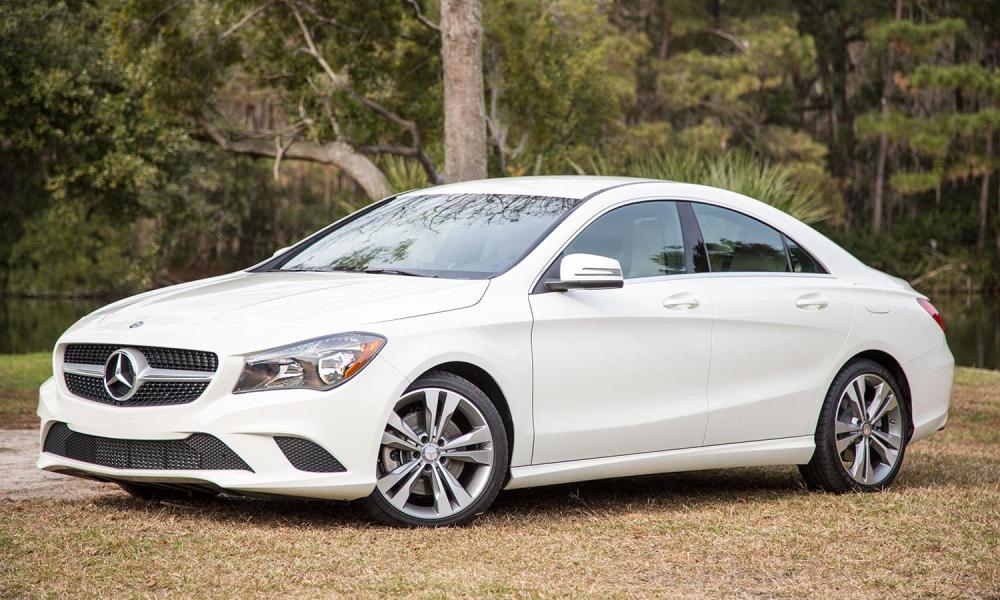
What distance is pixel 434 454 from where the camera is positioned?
6012 mm

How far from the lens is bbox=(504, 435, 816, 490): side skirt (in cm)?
635

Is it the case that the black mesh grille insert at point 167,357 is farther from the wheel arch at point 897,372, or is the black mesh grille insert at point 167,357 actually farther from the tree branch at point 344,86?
the tree branch at point 344,86

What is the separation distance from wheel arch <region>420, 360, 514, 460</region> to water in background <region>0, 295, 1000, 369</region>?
17.6m

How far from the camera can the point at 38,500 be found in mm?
6688

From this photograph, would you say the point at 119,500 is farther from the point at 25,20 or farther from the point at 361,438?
the point at 25,20

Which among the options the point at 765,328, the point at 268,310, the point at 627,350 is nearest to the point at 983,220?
the point at 765,328

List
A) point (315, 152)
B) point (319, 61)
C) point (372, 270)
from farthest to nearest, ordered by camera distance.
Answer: point (315, 152), point (319, 61), point (372, 270)

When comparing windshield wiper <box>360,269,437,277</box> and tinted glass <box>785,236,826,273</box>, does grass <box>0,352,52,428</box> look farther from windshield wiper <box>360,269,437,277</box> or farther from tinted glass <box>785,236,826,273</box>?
tinted glass <box>785,236,826,273</box>

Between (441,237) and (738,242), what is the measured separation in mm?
1646

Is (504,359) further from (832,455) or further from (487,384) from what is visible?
(832,455)

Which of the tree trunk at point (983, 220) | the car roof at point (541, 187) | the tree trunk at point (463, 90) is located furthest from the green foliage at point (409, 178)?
the tree trunk at point (983, 220)

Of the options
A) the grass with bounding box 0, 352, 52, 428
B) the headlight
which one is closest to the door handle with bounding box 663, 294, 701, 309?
the headlight

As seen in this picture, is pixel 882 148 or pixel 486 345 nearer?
pixel 486 345

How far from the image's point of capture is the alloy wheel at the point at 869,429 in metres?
7.61
